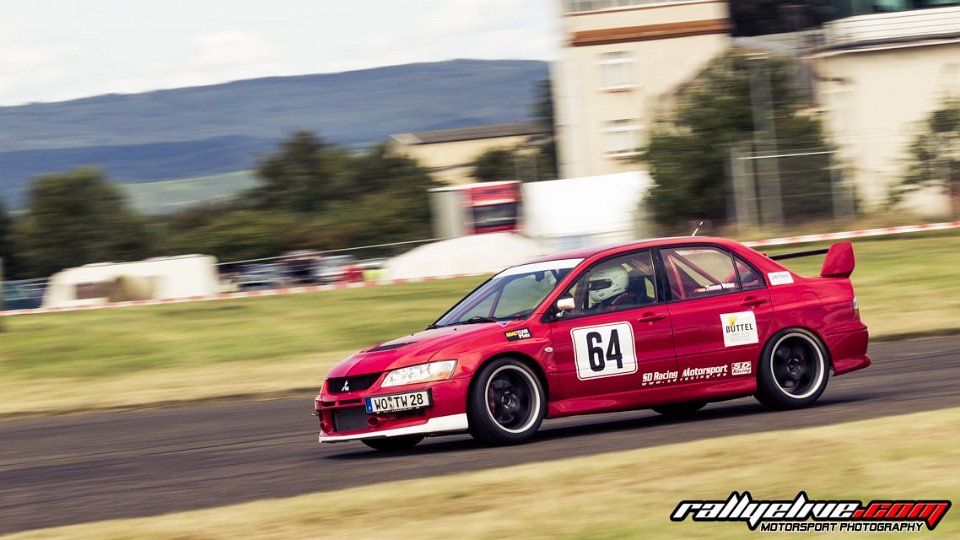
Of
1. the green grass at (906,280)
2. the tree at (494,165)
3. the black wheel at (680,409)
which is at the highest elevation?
the tree at (494,165)

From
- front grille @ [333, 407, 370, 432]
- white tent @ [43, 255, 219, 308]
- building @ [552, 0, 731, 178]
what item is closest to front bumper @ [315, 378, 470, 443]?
front grille @ [333, 407, 370, 432]

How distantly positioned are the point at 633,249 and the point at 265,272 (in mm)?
37316

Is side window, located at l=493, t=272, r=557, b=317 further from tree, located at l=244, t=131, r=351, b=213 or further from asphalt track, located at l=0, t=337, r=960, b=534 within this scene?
tree, located at l=244, t=131, r=351, b=213

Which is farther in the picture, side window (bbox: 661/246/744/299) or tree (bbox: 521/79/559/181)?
tree (bbox: 521/79/559/181)

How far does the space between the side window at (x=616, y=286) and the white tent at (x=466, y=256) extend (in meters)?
24.7

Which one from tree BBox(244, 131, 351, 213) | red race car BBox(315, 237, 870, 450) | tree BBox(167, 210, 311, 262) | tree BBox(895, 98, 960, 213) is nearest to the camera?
red race car BBox(315, 237, 870, 450)

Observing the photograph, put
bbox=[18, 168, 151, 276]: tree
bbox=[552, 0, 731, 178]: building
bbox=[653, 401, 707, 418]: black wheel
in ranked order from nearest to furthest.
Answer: bbox=[653, 401, 707, 418]: black wheel
bbox=[552, 0, 731, 178]: building
bbox=[18, 168, 151, 276]: tree

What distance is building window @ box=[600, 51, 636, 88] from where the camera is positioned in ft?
180

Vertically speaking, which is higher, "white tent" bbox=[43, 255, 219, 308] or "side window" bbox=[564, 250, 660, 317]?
"side window" bbox=[564, 250, 660, 317]

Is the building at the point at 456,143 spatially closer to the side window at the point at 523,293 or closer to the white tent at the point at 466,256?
the white tent at the point at 466,256

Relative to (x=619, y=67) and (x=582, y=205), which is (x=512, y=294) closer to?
(x=582, y=205)

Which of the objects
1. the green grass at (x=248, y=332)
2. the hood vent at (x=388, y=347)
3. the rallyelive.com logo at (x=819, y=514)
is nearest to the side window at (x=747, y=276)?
the hood vent at (x=388, y=347)

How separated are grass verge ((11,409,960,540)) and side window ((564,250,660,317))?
5.55 ft

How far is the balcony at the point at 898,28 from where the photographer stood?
42844 millimetres
